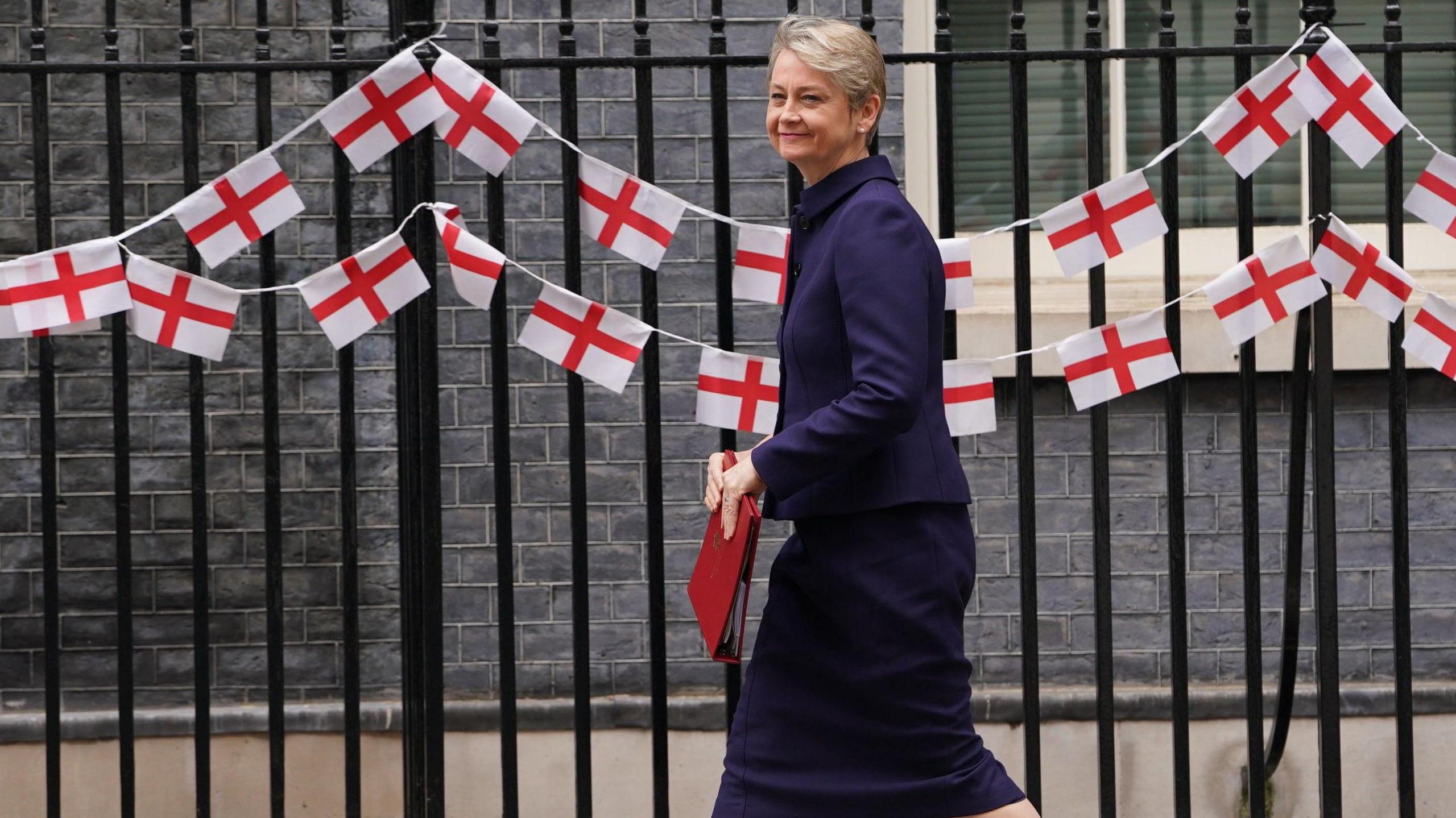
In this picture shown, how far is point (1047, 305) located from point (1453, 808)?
7.39 feet

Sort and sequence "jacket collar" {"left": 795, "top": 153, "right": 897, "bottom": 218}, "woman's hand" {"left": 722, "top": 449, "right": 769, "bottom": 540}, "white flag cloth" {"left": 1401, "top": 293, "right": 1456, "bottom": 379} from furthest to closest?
"white flag cloth" {"left": 1401, "top": 293, "right": 1456, "bottom": 379} → "jacket collar" {"left": 795, "top": 153, "right": 897, "bottom": 218} → "woman's hand" {"left": 722, "top": 449, "right": 769, "bottom": 540}

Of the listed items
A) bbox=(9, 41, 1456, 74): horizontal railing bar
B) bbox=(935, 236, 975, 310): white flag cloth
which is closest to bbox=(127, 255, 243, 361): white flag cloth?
bbox=(9, 41, 1456, 74): horizontal railing bar

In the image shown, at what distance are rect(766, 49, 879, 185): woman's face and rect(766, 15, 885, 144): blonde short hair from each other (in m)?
0.01

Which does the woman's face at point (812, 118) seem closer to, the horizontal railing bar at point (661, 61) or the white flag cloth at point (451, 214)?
the horizontal railing bar at point (661, 61)

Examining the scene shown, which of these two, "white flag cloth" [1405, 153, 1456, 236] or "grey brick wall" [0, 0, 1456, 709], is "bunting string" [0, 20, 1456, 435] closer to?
"white flag cloth" [1405, 153, 1456, 236]

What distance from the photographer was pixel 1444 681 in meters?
5.66

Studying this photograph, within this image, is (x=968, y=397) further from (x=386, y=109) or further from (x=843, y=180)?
(x=386, y=109)

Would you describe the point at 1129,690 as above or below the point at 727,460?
below

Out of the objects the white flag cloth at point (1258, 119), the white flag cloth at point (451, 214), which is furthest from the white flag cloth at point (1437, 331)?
the white flag cloth at point (451, 214)

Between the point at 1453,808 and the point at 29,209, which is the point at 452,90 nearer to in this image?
the point at 29,209

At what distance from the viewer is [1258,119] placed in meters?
3.81

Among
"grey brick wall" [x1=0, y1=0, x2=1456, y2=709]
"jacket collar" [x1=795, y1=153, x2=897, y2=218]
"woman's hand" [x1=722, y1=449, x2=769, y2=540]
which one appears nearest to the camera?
"woman's hand" [x1=722, y1=449, x2=769, y2=540]

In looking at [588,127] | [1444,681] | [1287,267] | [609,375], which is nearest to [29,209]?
[588,127]

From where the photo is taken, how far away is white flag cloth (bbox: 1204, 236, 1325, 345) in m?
3.82
